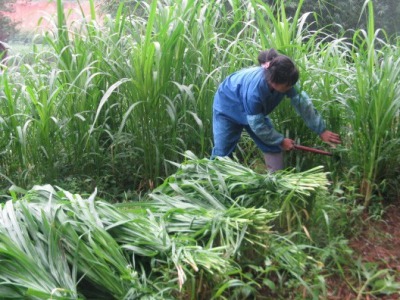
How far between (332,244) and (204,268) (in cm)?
86

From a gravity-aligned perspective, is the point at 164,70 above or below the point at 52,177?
above

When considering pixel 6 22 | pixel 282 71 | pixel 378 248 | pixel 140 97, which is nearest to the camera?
pixel 378 248

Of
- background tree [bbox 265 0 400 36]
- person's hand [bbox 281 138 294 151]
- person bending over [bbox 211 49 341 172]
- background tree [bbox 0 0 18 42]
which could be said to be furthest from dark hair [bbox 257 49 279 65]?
background tree [bbox 0 0 18 42]

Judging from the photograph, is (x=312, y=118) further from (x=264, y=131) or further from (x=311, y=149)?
(x=264, y=131)

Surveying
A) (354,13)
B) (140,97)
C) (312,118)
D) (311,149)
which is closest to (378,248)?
(311,149)

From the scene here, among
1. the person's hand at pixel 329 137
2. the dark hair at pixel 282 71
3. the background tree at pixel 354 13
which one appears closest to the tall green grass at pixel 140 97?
the person's hand at pixel 329 137

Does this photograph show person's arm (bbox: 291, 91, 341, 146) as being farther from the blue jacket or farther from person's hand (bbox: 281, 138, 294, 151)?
person's hand (bbox: 281, 138, 294, 151)

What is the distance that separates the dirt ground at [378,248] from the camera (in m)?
2.64

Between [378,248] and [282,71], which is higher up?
[282,71]

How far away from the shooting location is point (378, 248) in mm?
3014

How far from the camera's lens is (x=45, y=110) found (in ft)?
12.2

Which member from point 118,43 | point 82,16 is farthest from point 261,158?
point 82,16

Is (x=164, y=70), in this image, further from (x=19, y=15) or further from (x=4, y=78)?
(x=19, y=15)

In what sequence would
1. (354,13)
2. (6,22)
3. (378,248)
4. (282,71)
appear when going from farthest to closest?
(354,13) → (6,22) → (282,71) → (378,248)
